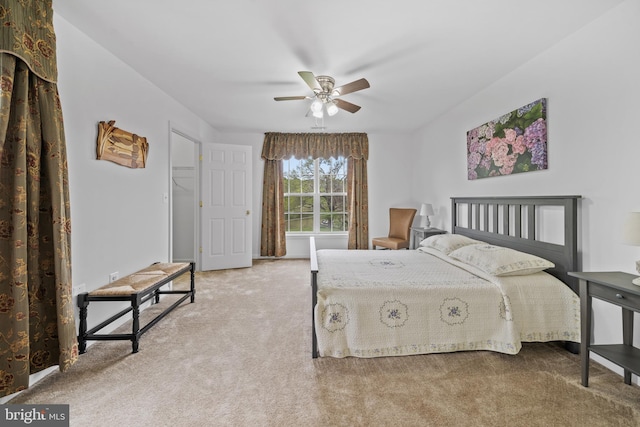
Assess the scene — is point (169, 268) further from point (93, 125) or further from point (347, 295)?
point (347, 295)

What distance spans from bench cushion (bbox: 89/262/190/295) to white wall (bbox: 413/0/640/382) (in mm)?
3431

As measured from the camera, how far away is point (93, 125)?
2.40 m

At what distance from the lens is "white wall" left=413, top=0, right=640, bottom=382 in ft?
6.14

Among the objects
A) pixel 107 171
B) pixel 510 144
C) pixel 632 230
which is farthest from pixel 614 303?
pixel 107 171

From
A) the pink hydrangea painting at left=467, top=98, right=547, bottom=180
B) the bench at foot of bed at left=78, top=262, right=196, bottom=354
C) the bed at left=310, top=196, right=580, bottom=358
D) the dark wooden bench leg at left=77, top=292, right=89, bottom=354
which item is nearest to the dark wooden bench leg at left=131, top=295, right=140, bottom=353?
the bench at foot of bed at left=78, top=262, right=196, bottom=354

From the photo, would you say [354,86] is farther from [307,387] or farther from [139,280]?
[139,280]

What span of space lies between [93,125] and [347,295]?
247 centimetres

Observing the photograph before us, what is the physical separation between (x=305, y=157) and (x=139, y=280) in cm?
358

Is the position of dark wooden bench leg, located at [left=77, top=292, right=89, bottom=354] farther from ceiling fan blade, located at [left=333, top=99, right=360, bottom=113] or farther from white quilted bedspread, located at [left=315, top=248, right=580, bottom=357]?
ceiling fan blade, located at [left=333, top=99, right=360, bottom=113]

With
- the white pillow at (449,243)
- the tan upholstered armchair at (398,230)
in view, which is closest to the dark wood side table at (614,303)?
the white pillow at (449,243)

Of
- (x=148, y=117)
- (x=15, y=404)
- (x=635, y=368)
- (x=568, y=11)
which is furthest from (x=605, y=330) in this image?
(x=148, y=117)

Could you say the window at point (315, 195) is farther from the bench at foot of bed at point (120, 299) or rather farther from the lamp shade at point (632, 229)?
the lamp shade at point (632, 229)

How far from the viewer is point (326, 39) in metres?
2.32

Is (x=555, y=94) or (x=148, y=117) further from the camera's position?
(x=148, y=117)
